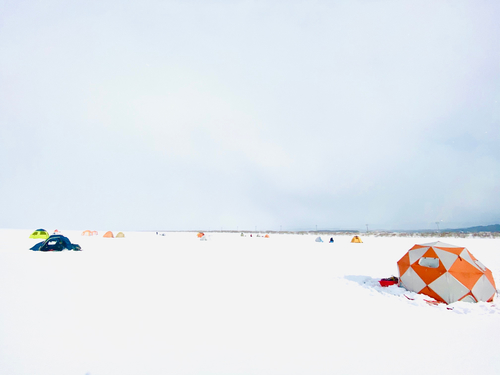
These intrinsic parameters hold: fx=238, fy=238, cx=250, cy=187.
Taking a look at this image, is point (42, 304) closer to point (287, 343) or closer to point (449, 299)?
point (287, 343)

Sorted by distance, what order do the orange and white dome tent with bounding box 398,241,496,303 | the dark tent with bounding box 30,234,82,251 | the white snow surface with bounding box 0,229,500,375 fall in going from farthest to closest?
the dark tent with bounding box 30,234,82,251, the orange and white dome tent with bounding box 398,241,496,303, the white snow surface with bounding box 0,229,500,375

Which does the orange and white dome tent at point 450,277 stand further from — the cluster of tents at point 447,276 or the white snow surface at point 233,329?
the white snow surface at point 233,329

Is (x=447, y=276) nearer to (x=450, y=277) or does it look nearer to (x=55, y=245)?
(x=450, y=277)

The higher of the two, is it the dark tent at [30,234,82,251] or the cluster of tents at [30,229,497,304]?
the dark tent at [30,234,82,251]

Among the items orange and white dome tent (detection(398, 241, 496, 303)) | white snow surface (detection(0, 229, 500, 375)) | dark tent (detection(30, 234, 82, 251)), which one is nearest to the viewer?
white snow surface (detection(0, 229, 500, 375))

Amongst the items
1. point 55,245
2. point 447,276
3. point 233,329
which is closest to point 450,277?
point 447,276

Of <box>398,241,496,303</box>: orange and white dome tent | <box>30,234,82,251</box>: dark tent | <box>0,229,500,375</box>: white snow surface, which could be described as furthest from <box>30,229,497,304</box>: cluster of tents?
<box>30,234,82,251</box>: dark tent

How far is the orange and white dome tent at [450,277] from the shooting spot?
689cm

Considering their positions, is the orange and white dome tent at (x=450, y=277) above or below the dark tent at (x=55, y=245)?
below

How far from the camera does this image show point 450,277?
7.00 m

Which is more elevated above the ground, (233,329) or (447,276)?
(447,276)

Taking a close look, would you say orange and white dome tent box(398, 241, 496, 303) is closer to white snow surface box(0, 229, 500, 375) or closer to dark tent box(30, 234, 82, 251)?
white snow surface box(0, 229, 500, 375)

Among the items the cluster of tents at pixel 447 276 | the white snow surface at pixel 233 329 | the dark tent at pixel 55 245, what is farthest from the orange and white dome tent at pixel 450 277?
the dark tent at pixel 55 245

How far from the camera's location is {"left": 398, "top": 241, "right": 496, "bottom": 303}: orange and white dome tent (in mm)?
6887
